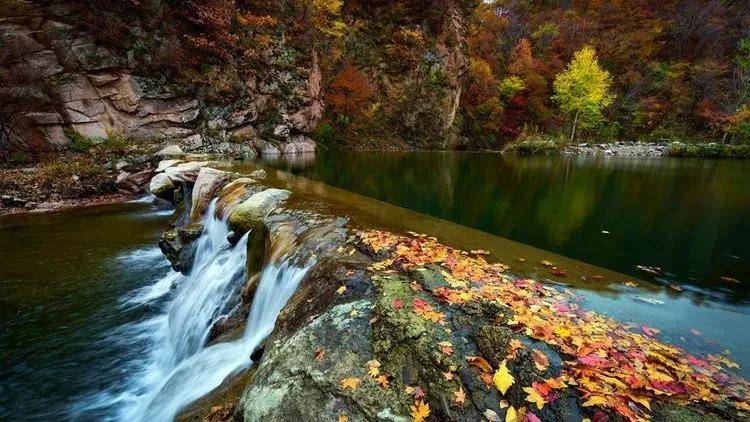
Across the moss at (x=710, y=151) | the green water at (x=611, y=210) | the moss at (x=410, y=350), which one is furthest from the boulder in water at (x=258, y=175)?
the moss at (x=710, y=151)

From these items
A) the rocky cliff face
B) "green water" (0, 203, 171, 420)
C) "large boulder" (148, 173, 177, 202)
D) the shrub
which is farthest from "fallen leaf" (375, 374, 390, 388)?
the shrub

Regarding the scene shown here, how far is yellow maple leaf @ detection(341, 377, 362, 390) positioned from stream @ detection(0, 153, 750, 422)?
1.98 meters

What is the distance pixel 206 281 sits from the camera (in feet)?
23.3

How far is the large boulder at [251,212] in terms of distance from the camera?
7340 millimetres

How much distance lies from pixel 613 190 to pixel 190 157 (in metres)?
18.4

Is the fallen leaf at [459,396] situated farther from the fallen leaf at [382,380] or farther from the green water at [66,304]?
the green water at [66,304]

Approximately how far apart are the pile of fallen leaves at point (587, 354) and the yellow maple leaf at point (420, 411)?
0.51 metres

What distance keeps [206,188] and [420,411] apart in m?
10.1

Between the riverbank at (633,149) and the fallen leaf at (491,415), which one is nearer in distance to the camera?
the fallen leaf at (491,415)

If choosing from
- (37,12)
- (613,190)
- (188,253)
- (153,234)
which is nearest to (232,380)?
(188,253)

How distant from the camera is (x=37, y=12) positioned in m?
16.9

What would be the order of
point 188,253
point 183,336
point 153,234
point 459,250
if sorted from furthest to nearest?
point 153,234
point 188,253
point 183,336
point 459,250

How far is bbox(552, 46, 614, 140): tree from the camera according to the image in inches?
1502

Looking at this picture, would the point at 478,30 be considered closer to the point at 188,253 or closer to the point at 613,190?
the point at 613,190
